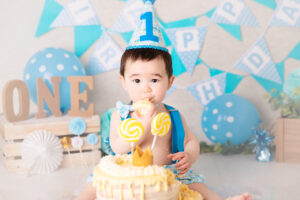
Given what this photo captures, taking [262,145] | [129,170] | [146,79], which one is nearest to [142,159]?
[129,170]

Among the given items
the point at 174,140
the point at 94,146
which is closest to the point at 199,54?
the point at 94,146

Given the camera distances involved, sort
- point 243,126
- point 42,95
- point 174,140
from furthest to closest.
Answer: point 243,126, point 42,95, point 174,140

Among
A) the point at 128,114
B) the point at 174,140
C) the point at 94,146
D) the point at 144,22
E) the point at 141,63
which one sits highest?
the point at 144,22

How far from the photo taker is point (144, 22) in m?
1.24

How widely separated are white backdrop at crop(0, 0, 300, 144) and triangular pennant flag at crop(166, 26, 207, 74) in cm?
5

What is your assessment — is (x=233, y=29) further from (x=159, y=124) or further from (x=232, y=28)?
(x=159, y=124)

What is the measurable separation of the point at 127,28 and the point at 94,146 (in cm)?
85

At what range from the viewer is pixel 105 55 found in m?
2.26

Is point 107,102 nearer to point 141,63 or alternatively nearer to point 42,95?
point 42,95

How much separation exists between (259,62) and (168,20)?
72 cm

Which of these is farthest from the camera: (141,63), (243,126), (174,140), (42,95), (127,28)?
(127,28)

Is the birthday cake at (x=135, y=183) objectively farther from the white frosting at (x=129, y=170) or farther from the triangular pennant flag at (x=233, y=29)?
the triangular pennant flag at (x=233, y=29)

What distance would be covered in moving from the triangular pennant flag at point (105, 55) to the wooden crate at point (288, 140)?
1.14m

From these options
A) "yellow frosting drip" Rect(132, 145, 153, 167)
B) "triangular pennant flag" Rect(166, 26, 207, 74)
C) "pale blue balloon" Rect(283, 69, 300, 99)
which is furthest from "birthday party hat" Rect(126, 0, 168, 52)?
"pale blue balloon" Rect(283, 69, 300, 99)
